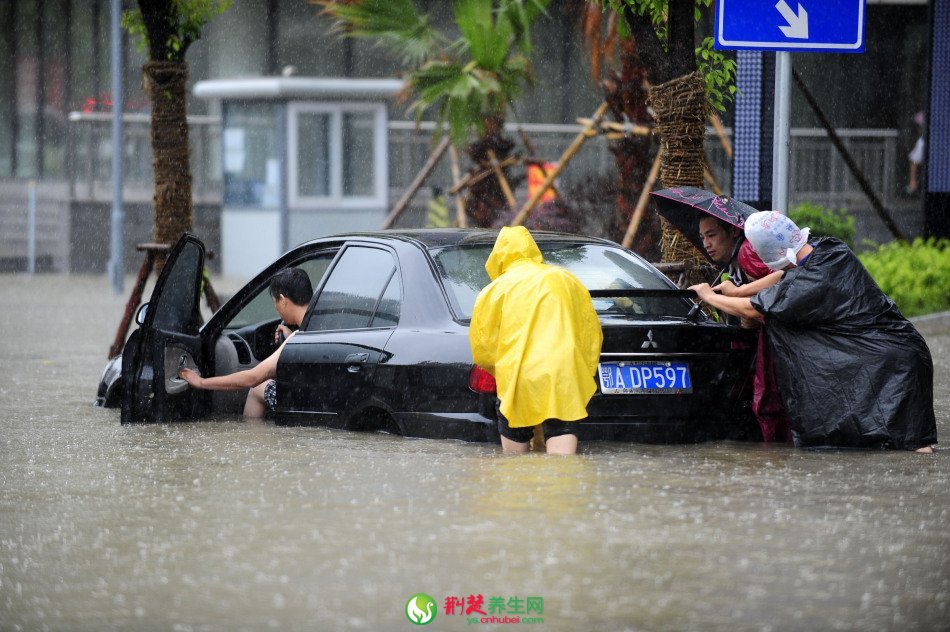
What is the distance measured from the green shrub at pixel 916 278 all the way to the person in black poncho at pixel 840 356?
30.3 feet

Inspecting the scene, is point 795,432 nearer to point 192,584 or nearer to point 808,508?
point 808,508

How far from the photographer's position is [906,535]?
20.5 feet

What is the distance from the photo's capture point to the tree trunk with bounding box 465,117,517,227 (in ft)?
67.8

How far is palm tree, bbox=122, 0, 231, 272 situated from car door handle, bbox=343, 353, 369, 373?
5478 mm

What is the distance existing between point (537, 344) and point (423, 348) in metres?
Answer: 0.69

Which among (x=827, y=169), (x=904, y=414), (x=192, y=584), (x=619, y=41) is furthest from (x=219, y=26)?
(x=192, y=584)

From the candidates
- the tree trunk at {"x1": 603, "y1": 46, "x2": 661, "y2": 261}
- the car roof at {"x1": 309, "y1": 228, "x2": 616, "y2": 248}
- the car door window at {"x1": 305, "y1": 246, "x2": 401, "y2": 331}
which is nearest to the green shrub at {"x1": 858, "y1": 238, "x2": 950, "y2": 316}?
the tree trunk at {"x1": 603, "y1": 46, "x2": 661, "y2": 261}

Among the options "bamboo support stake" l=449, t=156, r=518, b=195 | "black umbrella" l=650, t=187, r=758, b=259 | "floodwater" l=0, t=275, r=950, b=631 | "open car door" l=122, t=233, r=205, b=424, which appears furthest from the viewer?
"bamboo support stake" l=449, t=156, r=518, b=195

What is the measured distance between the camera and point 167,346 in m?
9.44

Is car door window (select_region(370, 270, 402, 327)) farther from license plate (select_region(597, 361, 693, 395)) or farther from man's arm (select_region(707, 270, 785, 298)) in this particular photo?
man's arm (select_region(707, 270, 785, 298))

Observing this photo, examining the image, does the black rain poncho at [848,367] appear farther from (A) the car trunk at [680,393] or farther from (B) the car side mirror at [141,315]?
(B) the car side mirror at [141,315]

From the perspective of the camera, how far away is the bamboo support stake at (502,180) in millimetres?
20219

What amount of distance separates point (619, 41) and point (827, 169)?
9.17 meters

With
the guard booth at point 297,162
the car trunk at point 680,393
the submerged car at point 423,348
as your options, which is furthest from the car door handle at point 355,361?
the guard booth at point 297,162
